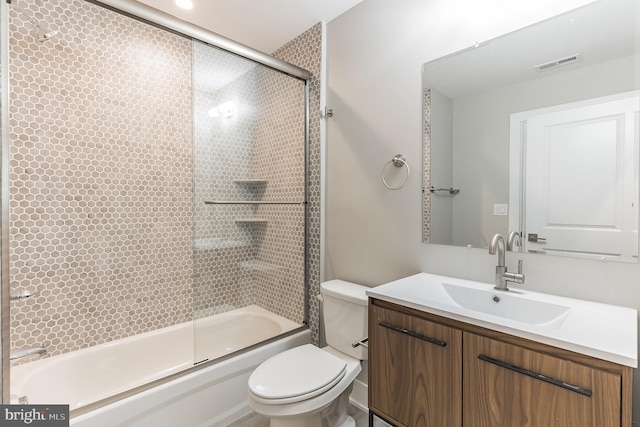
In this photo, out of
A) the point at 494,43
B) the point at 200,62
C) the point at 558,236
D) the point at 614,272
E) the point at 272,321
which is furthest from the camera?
the point at 272,321

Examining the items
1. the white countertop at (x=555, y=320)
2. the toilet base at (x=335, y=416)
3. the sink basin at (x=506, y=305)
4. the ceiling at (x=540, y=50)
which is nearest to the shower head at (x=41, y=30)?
the ceiling at (x=540, y=50)

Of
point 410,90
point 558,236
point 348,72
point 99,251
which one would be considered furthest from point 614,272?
point 99,251

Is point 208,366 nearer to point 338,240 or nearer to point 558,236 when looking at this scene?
point 338,240

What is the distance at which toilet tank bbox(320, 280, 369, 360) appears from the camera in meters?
1.64

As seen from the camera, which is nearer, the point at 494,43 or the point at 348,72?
the point at 494,43

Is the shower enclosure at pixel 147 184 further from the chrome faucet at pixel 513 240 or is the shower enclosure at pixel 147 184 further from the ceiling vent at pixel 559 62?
the ceiling vent at pixel 559 62

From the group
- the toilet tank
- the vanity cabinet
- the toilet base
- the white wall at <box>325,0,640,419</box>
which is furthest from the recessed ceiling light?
the toilet base

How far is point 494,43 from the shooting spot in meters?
1.39

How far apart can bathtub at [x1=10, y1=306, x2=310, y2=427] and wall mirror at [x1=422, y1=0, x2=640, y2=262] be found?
1.37 meters

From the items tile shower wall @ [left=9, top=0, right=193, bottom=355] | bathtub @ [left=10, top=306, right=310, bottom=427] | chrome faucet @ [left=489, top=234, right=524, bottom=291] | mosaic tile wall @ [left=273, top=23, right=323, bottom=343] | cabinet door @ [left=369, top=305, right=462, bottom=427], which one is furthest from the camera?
mosaic tile wall @ [left=273, top=23, right=323, bottom=343]

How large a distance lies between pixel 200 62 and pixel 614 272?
2312 millimetres

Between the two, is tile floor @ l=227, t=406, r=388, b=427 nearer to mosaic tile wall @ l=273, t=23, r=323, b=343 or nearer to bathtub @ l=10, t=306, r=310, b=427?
bathtub @ l=10, t=306, r=310, b=427

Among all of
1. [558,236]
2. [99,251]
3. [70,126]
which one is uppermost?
[70,126]

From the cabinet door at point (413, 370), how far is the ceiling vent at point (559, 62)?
1146 mm
